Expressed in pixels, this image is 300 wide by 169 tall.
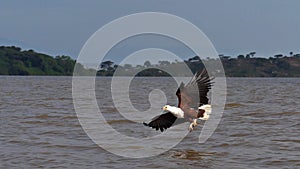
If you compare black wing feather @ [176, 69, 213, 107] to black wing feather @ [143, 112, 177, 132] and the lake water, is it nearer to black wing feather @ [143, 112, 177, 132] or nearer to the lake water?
black wing feather @ [143, 112, 177, 132]

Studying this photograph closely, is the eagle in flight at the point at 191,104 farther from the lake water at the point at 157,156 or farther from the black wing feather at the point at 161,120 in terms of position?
the lake water at the point at 157,156

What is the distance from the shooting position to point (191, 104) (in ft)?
45.4

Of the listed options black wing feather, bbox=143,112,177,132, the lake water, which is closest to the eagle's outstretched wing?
black wing feather, bbox=143,112,177,132

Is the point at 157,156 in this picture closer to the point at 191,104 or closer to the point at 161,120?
the point at 161,120

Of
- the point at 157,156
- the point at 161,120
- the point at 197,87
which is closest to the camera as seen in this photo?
the point at 197,87

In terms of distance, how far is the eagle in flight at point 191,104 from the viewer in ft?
44.3

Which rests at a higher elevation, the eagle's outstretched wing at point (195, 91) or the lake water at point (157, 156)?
the eagle's outstretched wing at point (195, 91)

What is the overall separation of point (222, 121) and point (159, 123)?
7286 mm

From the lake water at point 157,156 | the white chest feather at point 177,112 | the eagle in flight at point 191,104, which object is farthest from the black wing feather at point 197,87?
the lake water at point 157,156

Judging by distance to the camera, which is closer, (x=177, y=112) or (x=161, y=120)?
(x=177, y=112)

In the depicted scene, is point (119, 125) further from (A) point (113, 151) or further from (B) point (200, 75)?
(B) point (200, 75)

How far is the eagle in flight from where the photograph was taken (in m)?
13.5

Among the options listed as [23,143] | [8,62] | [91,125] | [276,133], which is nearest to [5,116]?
[91,125]

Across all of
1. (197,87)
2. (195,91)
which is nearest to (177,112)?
(195,91)
